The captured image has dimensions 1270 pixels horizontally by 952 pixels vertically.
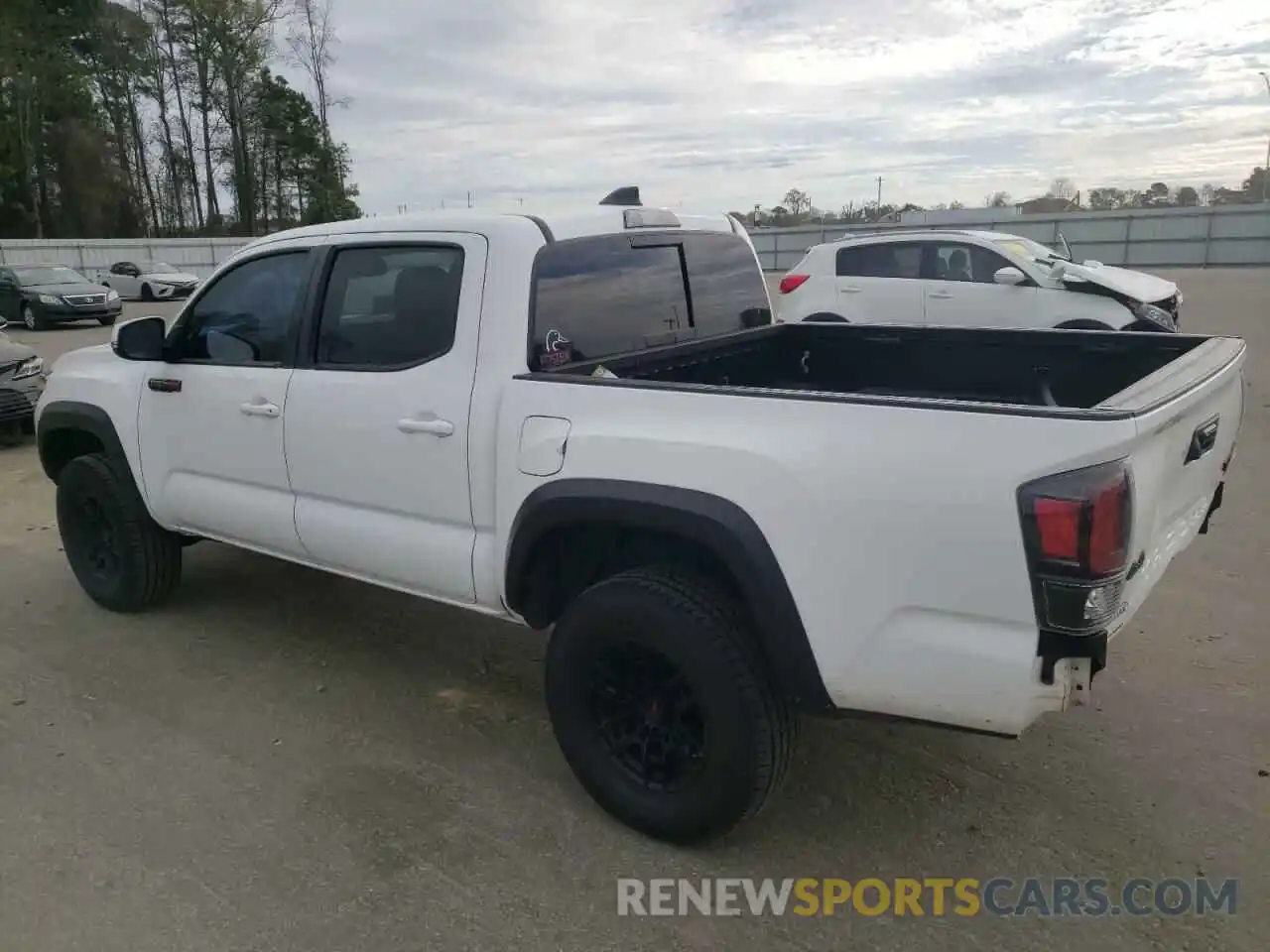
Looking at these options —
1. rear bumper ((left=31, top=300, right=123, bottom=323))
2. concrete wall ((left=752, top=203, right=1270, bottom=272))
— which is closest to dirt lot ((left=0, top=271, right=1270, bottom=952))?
rear bumper ((left=31, top=300, right=123, bottom=323))

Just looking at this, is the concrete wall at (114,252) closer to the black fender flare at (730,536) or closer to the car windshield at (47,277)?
the car windshield at (47,277)

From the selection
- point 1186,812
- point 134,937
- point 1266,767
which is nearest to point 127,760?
point 134,937

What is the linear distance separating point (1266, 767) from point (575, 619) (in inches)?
93.4

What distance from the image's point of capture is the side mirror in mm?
4344

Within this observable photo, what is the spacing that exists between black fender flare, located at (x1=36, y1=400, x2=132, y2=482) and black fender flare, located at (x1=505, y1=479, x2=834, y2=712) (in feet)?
9.15

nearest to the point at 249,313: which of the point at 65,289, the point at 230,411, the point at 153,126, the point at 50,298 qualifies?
the point at 230,411

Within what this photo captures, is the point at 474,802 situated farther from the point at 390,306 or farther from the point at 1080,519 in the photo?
the point at 1080,519

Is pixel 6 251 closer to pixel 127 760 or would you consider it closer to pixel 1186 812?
pixel 127 760

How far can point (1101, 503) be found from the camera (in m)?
2.20

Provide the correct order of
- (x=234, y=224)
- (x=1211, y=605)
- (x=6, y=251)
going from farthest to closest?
(x=234, y=224), (x=6, y=251), (x=1211, y=605)

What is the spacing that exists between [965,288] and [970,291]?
0.06 meters

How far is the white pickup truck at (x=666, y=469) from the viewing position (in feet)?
7.72

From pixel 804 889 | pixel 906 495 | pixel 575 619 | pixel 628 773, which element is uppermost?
pixel 906 495

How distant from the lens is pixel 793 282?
11.6m
